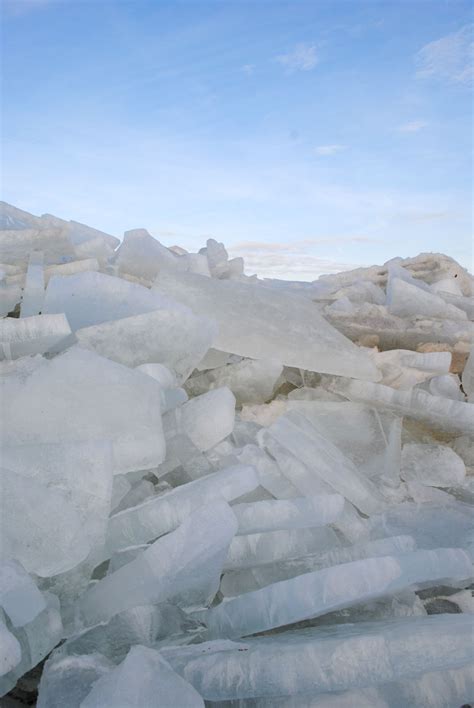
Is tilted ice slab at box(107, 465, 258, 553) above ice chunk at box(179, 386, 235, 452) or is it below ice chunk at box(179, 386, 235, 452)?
below

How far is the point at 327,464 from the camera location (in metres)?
1.43

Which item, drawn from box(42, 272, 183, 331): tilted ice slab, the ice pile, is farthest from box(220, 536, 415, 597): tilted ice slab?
box(42, 272, 183, 331): tilted ice slab

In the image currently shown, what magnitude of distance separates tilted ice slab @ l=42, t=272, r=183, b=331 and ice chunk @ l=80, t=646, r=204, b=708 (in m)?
1.04

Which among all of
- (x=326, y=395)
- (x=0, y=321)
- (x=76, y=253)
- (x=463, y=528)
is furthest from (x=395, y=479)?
(x=76, y=253)

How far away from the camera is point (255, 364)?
1.88 m

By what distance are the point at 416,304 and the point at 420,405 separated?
0.79 metres

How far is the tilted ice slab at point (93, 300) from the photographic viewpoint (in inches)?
67.1

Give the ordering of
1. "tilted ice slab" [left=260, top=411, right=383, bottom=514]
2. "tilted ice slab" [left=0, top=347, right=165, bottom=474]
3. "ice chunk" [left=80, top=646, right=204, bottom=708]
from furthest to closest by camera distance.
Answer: "tilted ice slab" [left=260, top=411, right=383, bottom=514]
"tilted ice slab" [left=0, top=347, right=165, bottom=474]
"ice chunk" [left=80, top=646, right=204, bottom=708]

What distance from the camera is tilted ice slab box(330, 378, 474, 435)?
5.93 ft

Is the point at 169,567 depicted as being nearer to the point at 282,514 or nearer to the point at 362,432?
the point at 282,514

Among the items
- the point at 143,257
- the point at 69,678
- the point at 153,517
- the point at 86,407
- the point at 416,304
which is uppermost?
the point at 143,257

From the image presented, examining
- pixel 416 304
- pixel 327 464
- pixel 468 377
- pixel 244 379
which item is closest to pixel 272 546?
pixel 327 464

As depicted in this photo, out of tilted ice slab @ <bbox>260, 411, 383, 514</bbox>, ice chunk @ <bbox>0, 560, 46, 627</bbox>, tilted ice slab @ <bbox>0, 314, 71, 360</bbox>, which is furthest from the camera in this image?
tilted ice slab @ <bbox>0, 314, 71, 360</bbox>

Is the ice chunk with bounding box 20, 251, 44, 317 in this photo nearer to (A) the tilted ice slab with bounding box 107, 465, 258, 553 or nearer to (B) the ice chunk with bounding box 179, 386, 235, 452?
(B) the ice chunk with bounding box 179, 386, 235, 452
